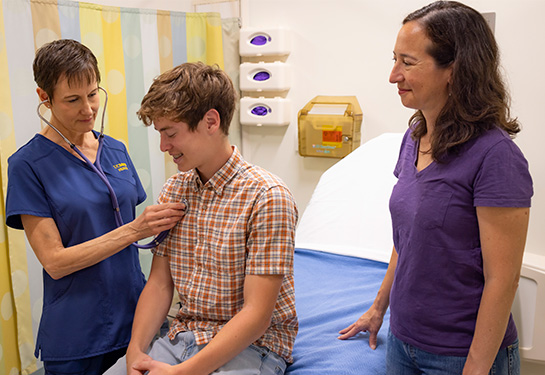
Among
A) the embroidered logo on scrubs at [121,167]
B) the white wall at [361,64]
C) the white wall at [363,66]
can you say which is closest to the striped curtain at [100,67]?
the white wall at [361,64]

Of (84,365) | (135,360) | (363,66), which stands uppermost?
(363,66)

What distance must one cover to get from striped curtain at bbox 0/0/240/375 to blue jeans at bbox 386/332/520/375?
1727 mm

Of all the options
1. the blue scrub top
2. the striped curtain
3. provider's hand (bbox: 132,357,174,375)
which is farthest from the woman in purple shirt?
the striped curtain

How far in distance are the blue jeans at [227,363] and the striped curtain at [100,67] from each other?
→ 1.19 meters

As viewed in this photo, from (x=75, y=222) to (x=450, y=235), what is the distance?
97 centimetres

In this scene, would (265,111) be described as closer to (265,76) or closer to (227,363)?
(265,76)

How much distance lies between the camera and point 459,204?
1035mm

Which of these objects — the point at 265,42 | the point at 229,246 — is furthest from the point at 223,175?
the point at 265,42

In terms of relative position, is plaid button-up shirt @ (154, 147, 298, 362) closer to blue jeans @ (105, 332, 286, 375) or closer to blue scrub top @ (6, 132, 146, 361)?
blue jeans @ (105, 332, 286, 375)

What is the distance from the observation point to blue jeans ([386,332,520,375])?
3.58ft

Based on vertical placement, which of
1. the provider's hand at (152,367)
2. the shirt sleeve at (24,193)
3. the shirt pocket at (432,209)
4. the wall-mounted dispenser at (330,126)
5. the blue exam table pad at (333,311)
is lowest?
the blue exam table pad at (333,311)

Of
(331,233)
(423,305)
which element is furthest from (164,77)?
(331,233)

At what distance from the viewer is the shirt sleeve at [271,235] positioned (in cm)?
116

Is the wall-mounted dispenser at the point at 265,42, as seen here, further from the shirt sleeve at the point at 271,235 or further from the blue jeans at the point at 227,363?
the blue jeans at the point at 227,363
